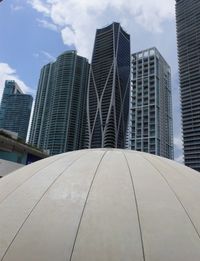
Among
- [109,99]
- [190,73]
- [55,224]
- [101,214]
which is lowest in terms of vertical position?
[55,224]

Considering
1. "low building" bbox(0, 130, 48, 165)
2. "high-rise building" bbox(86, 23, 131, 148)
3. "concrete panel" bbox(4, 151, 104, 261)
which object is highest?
"high-rise building" bbox(86, 23, 131, 148)

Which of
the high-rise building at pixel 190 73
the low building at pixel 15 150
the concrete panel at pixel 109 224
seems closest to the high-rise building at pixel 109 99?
the high-rise building at pixel 190 73

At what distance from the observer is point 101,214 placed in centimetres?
724

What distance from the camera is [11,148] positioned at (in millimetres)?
45531

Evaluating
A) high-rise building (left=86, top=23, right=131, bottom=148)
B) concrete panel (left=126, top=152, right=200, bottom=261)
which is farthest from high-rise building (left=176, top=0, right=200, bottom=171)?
concrete panel (left=126, top=152, right=200, bottom=261)

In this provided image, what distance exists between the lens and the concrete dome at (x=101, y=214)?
6.54 meters

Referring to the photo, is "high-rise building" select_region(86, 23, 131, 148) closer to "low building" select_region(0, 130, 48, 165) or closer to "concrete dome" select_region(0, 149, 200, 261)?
"low building" select_region(0, 130, 48, 165)

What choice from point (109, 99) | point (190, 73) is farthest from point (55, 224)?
point (190, 73)

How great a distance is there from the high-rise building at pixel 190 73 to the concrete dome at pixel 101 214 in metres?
149

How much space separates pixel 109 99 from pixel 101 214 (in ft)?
575

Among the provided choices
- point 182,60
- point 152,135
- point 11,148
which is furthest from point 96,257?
point 182,60

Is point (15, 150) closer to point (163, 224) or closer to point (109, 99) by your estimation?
point (163, 224)

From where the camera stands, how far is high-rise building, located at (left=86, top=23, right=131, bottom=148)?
17325 cm

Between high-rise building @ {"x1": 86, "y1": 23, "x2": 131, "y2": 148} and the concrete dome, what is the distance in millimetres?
157709
